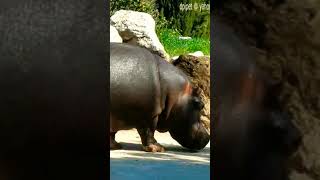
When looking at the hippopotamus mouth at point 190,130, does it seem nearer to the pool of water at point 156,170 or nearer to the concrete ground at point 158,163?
the concrete ground at point 158,163

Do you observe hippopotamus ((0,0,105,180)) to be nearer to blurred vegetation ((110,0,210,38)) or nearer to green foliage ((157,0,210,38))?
blurred vegetation ((110,0,210,38))

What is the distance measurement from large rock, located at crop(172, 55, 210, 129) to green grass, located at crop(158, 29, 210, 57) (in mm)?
5587

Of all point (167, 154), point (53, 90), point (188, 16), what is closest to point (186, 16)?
point (188, 16)

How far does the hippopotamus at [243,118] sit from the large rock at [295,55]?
0.04 meters

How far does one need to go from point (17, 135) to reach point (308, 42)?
3.95 feet

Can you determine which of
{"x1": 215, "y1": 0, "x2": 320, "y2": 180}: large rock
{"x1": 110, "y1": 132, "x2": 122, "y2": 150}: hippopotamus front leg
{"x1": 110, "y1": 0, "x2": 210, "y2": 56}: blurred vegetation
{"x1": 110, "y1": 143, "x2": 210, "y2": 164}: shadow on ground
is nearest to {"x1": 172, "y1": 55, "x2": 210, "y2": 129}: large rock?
{"x1": 110, "y1": 143, "x2": 210, "y2": 164}: shadow on ground

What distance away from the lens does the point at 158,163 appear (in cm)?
679

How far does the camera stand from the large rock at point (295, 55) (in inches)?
90.5

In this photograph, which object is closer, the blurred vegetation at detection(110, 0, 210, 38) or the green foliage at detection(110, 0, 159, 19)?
the green foliage at detection(110, 0, 159, 19)

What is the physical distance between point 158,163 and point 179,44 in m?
10.5

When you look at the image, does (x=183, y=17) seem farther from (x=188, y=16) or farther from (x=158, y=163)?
(x=158, y=163)

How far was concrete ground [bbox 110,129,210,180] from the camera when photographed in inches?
234

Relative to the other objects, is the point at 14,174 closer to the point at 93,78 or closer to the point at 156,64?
the point at 93,78

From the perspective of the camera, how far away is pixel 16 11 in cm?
255
